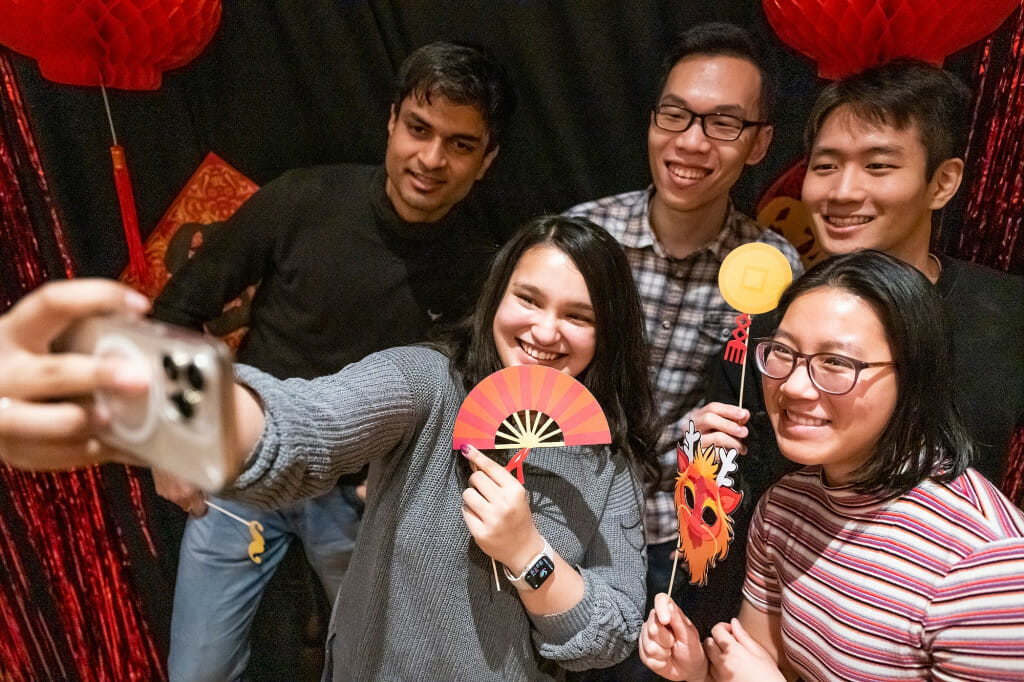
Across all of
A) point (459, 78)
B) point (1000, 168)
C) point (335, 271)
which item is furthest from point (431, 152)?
point (1000, 168)

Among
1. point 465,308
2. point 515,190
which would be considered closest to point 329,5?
point 515,190

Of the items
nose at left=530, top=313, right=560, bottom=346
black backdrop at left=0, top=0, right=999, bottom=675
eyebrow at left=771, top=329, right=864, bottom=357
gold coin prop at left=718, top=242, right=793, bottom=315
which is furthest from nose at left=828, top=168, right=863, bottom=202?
nose at left=530, top=313, right=560, bottom=346

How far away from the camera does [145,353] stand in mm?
729

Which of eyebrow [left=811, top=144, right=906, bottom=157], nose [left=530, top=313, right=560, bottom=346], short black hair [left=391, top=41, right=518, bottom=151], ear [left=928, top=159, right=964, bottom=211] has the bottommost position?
nose [left=530, top=313, right=560, bottom=346]

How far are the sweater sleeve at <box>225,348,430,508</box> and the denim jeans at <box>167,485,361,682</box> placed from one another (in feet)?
2.48

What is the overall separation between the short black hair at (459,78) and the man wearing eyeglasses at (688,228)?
0.40m

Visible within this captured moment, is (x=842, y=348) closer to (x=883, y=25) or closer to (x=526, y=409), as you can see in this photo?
(x=526, y=409)

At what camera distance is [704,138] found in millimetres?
1789

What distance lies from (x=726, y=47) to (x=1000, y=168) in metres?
0.85

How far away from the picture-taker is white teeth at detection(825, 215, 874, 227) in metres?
1.55

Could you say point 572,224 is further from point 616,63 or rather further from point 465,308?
point 616,63

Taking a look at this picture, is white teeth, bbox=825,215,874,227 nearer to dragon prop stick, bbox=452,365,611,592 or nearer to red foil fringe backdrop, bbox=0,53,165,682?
dragon prop stick, bbox=452,365,611,592

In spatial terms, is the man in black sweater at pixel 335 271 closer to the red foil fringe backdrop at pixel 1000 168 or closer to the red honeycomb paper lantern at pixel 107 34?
the red honeycomb paper lantern at pixel 107 34

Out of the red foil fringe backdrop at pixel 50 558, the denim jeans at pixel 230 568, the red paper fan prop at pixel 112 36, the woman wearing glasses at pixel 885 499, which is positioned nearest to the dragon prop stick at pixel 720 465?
the woman wearing glasses at pixel 885 499
